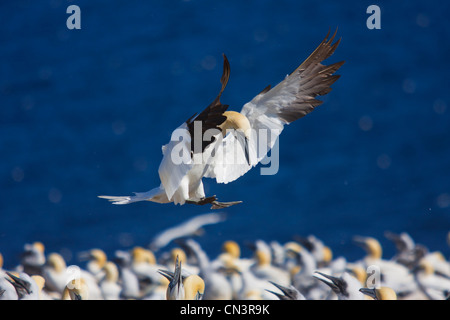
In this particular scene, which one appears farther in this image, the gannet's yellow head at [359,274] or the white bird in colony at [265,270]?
the white bird in colony at [265,270]

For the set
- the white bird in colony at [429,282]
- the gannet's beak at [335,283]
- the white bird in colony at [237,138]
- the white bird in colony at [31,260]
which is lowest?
the white bird in colony at [429,282]

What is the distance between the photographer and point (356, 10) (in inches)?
578

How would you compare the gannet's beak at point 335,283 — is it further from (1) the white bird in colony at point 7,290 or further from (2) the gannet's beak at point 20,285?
(1) the white bird in colony at point 7,290

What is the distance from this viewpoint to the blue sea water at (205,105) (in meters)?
13.3

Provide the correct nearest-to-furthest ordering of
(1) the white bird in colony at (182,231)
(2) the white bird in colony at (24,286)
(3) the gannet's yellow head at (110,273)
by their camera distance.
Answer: (2) the white bird in colony at (24,286), (3) the gannet's yellow head at (110,273), (1) the white bird in colony at (182,231)

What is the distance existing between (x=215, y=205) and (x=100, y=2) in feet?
33.8

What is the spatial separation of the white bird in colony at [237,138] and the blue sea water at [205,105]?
8.35m

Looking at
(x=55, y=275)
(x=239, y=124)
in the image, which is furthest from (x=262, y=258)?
(x=239, y=124)

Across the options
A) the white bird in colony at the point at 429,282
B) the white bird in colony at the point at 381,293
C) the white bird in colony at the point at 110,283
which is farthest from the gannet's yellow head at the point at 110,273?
the white bird in colony at the point at 429,282

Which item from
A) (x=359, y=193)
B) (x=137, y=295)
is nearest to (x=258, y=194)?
(x=359, y=193)

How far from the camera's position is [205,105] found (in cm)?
1397

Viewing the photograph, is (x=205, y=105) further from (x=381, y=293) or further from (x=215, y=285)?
(x=381, y=293)

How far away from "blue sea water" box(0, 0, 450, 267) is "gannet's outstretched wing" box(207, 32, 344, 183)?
8312 millimetres
